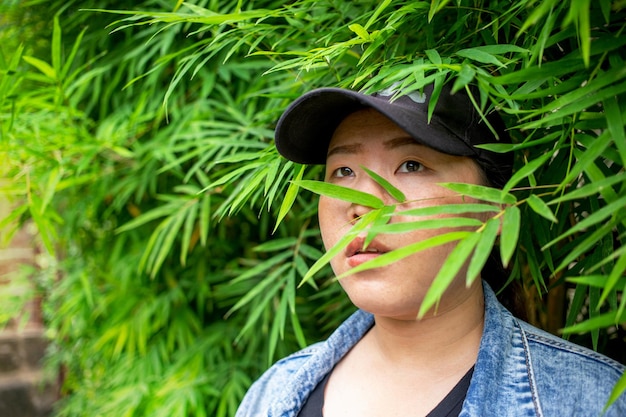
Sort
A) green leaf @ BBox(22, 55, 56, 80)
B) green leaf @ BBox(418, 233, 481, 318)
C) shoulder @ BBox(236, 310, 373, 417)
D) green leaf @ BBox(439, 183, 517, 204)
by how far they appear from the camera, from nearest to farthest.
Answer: green leaf @ BBox(418, 233, 481, 318) < green leaf @ BBox(439, 183, 517, 204) < shoulder @ BBox(236, 310, 373, 417) < green leaf @ BBox(22, 55, 56, 80)

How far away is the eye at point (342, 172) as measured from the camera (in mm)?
985

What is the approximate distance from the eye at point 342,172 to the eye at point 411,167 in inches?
3.4

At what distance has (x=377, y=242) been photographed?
0.90 metres

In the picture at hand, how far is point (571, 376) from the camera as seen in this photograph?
893 mm

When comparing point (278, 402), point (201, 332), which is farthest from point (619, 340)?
point (201, 332)

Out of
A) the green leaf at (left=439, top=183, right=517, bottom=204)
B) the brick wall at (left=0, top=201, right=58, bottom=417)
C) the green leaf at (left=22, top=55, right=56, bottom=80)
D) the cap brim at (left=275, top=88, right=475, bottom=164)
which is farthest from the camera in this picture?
the brick wall at (left=0, top=201, right=58, bottom=417)

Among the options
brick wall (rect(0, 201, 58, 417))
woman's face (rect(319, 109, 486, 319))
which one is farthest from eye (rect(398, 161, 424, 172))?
brick wall (rect(0, 201, 58, 417))

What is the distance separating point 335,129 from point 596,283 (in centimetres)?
45

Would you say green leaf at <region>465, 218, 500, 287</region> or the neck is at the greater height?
green leaf at <region>465, 218, 500, 287</region>

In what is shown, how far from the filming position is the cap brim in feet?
2.82

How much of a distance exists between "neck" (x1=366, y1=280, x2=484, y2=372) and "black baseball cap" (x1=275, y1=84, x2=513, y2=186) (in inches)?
7.5

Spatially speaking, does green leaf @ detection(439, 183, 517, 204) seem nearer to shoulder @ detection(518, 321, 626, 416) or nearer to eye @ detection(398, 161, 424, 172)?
eye @ detection(398, 161, 424, 172)

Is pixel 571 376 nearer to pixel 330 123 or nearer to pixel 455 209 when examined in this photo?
pixel 455 209

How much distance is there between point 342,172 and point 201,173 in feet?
1.99
